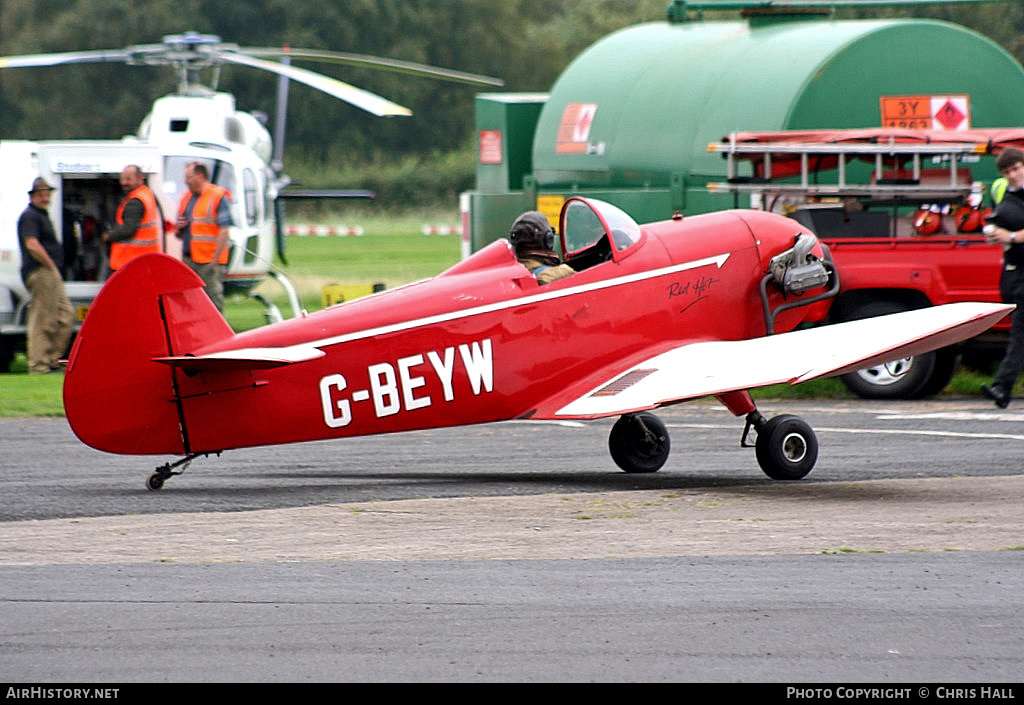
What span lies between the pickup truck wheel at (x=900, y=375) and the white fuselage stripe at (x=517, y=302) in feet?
15.0

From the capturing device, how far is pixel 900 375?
14820 mm

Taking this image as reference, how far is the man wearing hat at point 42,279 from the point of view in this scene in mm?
17203

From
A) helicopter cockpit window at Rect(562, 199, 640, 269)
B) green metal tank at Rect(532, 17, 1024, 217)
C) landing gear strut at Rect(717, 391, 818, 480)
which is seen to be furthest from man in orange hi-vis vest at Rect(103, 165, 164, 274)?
landing gear strut at Rect(717, 391, 818, 480)

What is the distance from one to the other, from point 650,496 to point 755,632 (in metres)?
3.55

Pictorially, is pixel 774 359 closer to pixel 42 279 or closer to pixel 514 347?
pixel 514 347

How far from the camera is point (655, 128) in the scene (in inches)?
787

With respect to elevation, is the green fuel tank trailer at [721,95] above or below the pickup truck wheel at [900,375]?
above

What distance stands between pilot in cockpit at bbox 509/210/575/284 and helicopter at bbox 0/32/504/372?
17.4ft

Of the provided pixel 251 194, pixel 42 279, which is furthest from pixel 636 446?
pixel 251 194

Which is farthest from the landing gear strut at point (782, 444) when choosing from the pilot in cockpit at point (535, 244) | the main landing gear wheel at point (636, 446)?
the pilot in cockpit at point (535, 244)

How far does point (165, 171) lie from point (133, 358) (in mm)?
11368

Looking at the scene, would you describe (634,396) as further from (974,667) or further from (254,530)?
(974,667)

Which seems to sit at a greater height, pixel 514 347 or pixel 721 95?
pixel 721 95

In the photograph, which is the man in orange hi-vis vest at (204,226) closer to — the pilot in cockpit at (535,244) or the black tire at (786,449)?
the pilot in cockpit at (535,244)
